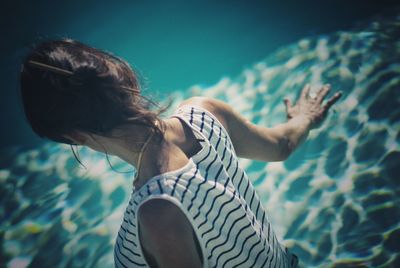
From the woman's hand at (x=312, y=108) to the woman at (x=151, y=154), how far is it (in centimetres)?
89

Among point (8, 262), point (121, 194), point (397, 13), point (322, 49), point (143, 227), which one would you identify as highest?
point (397, 13)

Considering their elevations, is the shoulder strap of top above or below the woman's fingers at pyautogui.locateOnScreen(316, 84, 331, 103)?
below

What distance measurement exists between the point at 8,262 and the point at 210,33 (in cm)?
524

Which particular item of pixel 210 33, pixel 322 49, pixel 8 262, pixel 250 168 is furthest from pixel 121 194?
pixel 210 33

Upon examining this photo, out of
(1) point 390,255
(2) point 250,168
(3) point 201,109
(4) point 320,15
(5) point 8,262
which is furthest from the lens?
(4) point 320,15

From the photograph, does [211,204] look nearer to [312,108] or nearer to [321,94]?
[312,108]

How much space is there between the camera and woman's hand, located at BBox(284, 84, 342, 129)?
1.88 metres

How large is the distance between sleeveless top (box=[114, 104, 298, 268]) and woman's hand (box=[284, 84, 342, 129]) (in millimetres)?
837

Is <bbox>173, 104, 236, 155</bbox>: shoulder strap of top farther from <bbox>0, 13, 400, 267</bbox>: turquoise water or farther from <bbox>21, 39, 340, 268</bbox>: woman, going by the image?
<bbox>0, 13, 400, 267</bbox>: turquoise water

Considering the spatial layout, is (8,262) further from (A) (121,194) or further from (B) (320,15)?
(B) (320,15)

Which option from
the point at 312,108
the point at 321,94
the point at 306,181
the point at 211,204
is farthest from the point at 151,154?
the point at 306,181

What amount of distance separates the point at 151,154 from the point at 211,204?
0.27 metres

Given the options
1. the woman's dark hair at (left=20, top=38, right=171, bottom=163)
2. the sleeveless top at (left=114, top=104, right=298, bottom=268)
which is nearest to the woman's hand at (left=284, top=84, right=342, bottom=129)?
the sleeveless top at (left=114, top=104, right=298, bottom=268)

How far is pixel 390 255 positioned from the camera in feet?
6.67
